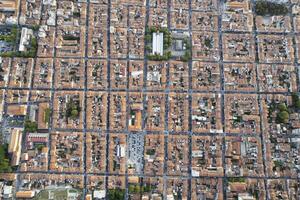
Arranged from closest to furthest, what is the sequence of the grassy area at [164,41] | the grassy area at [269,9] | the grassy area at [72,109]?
the grassy area at [72,109]
the grassy area at [164,41]
the grassy area at [269,9]

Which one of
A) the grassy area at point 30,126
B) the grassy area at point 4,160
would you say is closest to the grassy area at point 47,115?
the grassy area at point 30,126

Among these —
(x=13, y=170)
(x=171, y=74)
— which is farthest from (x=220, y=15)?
(x=13, y=170)

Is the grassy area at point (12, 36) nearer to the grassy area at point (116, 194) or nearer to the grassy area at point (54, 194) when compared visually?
the grassy area at point (54, 194)

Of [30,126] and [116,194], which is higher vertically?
[30,126]

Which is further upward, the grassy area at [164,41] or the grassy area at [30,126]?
the grassy area at [164,41]

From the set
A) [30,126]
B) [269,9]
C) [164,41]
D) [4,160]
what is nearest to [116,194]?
[30,126]

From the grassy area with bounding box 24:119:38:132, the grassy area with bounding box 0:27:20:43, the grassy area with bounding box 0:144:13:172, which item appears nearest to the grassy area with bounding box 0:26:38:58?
the grassy area with bounding box 0:27:20:43

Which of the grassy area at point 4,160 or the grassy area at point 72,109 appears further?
the grassy area at point 72,109

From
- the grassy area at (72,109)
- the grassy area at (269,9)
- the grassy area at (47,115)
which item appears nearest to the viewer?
the grassy area at (47,115)

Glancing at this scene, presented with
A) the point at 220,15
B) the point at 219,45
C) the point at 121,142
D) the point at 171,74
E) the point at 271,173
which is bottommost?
the point at 271,173

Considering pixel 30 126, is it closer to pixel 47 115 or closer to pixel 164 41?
pixel 47 115

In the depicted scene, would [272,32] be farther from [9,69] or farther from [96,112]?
[9,69]
